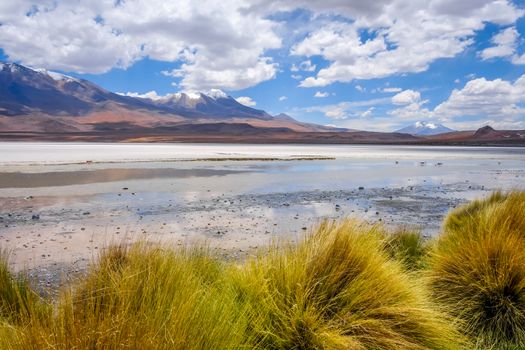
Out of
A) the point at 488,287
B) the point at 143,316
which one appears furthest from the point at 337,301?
the point at 488,287

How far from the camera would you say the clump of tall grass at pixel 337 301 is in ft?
9.39

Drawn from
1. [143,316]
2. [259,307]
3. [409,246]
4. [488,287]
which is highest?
[143,316]

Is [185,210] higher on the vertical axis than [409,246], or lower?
lower

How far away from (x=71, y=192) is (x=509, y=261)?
13228 mm

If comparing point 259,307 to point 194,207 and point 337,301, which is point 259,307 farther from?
point 194,207

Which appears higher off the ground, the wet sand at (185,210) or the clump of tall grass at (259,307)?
the clump of tall grass at (259,307)

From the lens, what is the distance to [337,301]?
3.13m

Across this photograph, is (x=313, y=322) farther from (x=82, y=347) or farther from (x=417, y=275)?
(x=417, y=275)

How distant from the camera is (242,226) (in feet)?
29.5

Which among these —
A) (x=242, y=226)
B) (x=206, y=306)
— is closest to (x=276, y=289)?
(x=206, y=306)

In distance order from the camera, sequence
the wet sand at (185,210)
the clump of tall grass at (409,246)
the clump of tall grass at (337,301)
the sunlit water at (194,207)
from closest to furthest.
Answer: the clump of tall grass at (337,301)
the clump of tall grass at (409,246)
the wet sand at (185,210)
the sunlit water at (194,207)

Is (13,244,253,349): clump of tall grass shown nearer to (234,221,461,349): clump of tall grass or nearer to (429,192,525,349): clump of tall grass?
(234,221,461,349): clump of tall grass

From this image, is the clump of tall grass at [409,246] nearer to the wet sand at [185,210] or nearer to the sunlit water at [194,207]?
the wet sand at [185,210]

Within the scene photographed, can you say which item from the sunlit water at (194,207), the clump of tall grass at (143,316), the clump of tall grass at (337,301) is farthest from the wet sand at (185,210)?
the clump of tall grass at (337,301)
